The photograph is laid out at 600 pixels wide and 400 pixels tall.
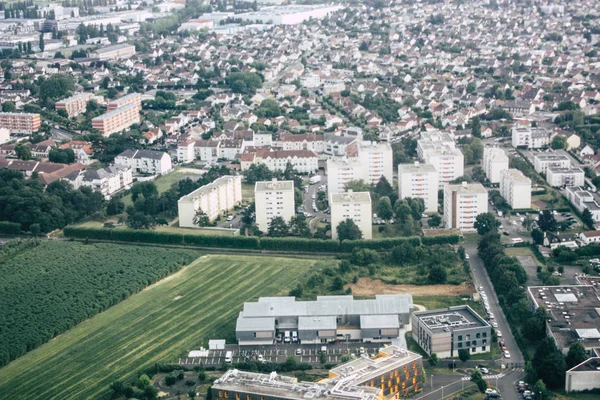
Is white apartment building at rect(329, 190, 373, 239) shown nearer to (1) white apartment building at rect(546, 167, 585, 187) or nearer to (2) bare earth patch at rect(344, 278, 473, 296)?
(2) bare earth patch at rect(344, 278, 473, 296)

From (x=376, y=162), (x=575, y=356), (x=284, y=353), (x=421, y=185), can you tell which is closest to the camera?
(x=575, y=356)

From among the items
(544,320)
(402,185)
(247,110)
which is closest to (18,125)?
(247,110)

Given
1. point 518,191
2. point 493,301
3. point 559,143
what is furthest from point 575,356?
point 559,143

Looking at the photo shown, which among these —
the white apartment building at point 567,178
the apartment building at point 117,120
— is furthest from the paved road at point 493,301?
the apartment building at point 117,120

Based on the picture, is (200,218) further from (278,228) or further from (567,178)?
(567,178)

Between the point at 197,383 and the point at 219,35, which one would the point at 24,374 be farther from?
the point at 219,35
